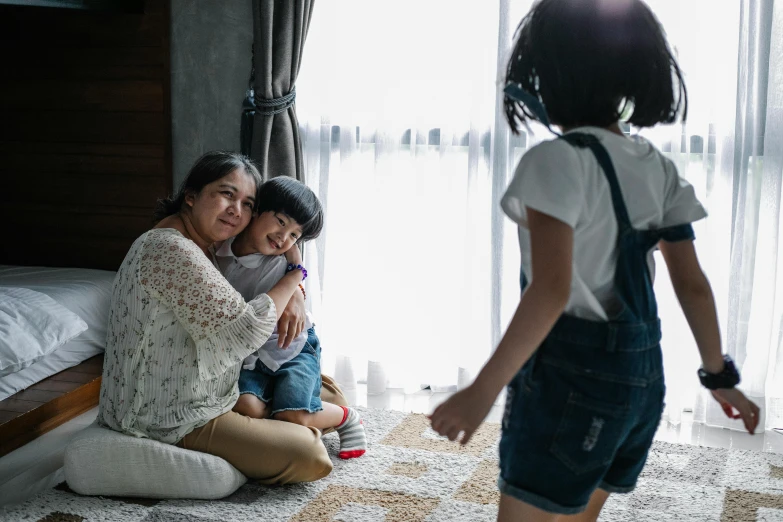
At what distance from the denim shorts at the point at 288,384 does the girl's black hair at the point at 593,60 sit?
1443 millimetres

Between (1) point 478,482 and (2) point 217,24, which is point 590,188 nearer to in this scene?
(1) point 478,482

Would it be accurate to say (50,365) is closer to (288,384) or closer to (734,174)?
(288,384)

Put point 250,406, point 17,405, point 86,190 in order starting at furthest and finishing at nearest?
1. point 86,190
2. point 17,405
3. point 250,406

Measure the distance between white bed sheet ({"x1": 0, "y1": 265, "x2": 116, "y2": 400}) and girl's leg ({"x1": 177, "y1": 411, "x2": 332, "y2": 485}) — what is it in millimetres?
745

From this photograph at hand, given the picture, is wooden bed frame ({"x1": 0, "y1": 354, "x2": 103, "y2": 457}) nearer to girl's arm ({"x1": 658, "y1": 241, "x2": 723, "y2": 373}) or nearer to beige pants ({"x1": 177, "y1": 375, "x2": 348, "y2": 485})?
beige pants ({"x1": 177, "y1": 375, "x2": 348, "y2": 485})

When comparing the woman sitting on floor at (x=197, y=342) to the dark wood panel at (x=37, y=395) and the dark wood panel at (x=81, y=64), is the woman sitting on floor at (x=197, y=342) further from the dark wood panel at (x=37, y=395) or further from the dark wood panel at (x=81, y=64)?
the dark wood panel at (x=81, y=64)

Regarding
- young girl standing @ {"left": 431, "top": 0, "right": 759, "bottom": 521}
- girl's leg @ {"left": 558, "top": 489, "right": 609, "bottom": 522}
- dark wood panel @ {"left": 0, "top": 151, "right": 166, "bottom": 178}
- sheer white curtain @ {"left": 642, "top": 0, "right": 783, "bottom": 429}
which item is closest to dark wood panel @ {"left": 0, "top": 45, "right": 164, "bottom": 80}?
dark wood panel @ {"left": 0, "top": 151, "right": 166, "bottom": 178}

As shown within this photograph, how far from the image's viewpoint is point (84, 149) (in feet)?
11.2

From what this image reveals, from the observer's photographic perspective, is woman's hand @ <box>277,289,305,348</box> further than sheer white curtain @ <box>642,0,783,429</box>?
No

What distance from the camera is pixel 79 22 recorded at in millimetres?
3301

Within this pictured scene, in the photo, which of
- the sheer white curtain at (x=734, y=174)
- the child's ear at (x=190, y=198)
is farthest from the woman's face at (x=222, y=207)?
the sheer white curtain at (x=734, y=174)

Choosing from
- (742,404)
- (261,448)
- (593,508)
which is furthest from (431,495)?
(742,404)

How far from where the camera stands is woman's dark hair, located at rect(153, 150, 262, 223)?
2.23 metres

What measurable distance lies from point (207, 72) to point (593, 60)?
2427 mm
